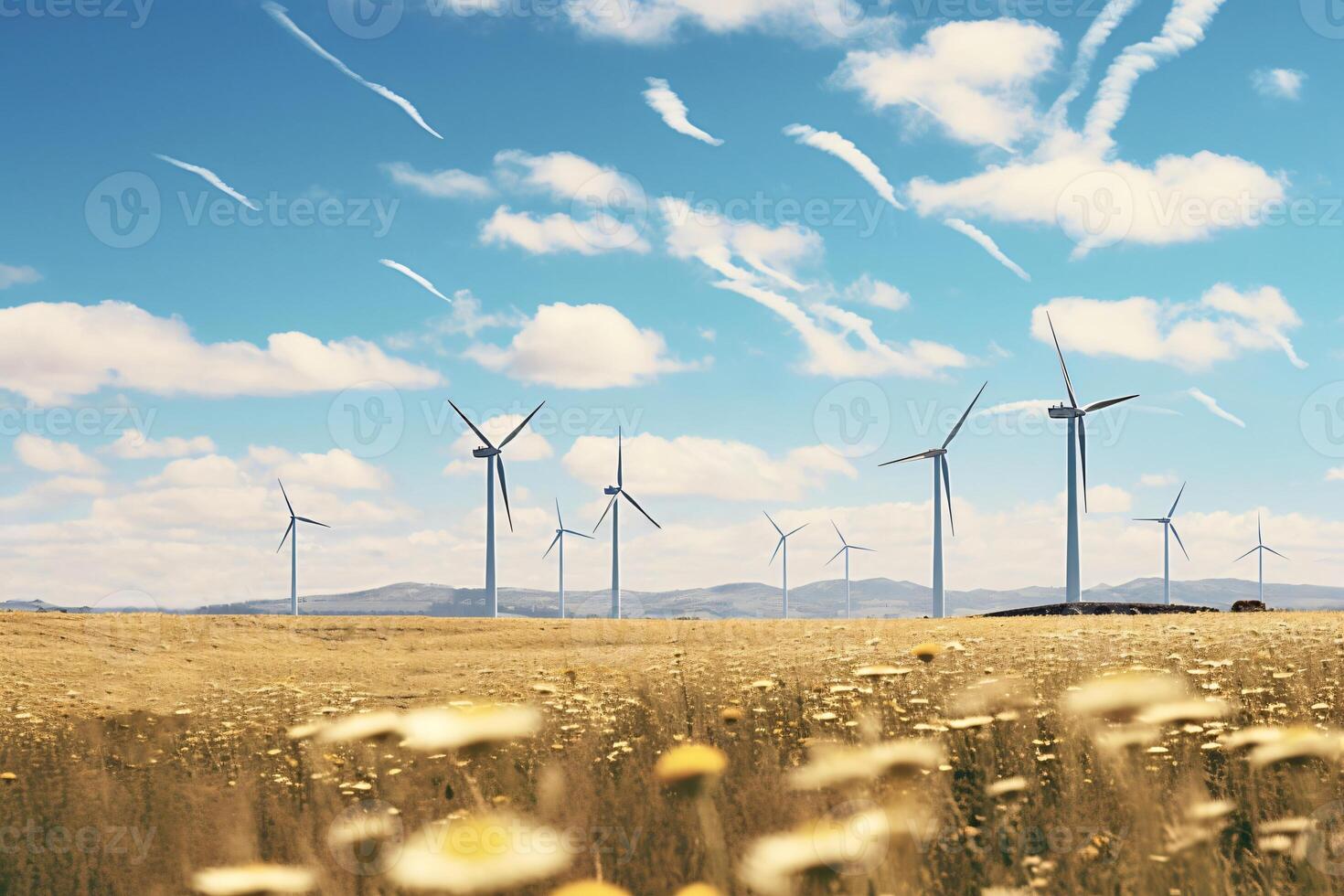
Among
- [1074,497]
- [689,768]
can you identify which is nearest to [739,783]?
[689,768]

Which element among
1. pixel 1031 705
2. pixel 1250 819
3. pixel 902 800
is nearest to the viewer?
pixel 902 800

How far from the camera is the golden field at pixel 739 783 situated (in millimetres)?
5281

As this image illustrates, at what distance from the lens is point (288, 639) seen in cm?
4506

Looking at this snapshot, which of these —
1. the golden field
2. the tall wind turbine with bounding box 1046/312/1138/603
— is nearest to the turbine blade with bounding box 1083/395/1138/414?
the tall wind turbine with bounding box 1046/312/1138/603

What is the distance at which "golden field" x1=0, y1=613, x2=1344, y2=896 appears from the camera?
528 centimetres

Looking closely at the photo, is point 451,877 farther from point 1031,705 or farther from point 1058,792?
point 1031,705

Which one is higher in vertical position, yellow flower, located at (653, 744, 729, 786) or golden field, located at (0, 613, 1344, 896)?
yellow flower, located at (653, 744, 729, 786)

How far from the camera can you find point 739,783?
8.55 m

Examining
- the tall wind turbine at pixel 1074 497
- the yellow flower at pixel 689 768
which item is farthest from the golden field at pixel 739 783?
the tall wind turbine at pixel 1074 497

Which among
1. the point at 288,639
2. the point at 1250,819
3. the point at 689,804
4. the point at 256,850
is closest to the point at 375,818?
the point at 256,850

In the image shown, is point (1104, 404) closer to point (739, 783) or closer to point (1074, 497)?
point (1074, 497)

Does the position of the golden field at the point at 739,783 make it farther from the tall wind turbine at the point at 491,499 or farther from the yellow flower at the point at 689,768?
the tall wind turbine at the point at 491,499

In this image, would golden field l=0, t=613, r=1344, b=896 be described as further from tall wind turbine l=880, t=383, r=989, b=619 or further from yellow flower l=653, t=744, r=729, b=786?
tall wind turbine l=880, t=383, r=989, b=619

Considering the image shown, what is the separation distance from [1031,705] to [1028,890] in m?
5.48
